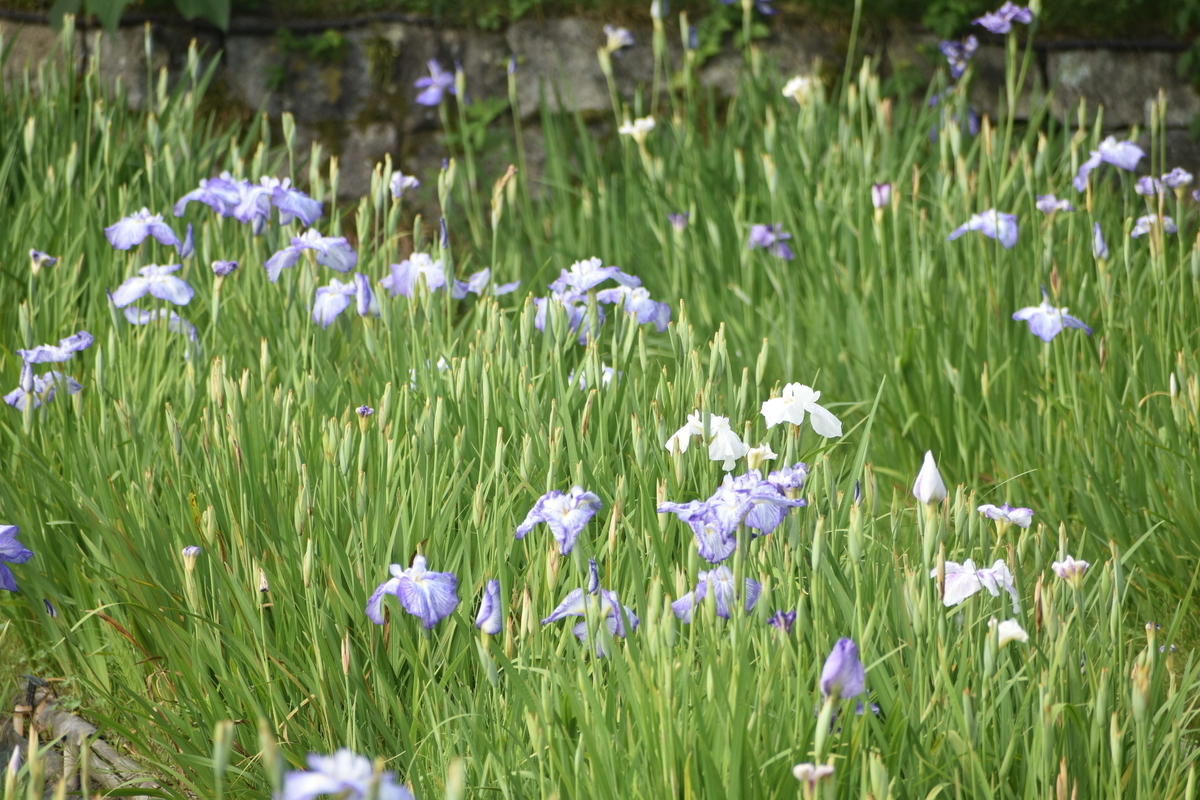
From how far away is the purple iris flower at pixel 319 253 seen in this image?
234cm

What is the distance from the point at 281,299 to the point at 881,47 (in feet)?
10.1

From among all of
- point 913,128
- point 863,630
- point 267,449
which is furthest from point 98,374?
point 913,128

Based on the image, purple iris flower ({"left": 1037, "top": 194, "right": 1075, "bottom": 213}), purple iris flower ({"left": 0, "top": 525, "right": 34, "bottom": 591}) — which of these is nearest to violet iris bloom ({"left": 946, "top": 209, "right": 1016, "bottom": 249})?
purple iris flower ({"left": 1037, "top": 194, "right": 1075, "bottom": 213})

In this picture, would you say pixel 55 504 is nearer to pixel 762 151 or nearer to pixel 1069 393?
pixel 1069 393

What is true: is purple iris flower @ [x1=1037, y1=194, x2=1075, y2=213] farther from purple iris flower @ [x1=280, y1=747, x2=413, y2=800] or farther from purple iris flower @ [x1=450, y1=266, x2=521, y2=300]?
purple iris flower @ [x1=280, y1=747, x2=413, y2=800]

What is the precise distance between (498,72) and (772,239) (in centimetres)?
200

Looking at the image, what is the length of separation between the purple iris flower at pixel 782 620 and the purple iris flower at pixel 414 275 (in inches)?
53.0

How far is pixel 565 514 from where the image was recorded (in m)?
1.38

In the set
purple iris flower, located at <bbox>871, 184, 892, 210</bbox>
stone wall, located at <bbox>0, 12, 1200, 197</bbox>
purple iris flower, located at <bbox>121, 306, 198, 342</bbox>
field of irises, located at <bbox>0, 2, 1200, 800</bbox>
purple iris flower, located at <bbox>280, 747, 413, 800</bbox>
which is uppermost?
stone wall, located at <bbox>0, 12, 1200, 197</bbox>

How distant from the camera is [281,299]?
2701mm

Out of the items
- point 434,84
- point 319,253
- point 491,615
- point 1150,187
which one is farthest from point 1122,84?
point 491,615

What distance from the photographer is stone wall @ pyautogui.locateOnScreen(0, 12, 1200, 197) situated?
4.44 meters

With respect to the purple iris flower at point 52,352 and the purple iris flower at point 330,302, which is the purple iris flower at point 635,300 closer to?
the purple iris flower at point 330,302

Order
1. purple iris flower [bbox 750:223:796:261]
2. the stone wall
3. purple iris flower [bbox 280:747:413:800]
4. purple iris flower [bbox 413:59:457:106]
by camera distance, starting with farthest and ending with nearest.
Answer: the stone wall
purple iris flower [bbox 413:59:457:106]
purple iris flower [bbox 750:223:796:261]
purple iris flower [bbox 280:747:413:800]
